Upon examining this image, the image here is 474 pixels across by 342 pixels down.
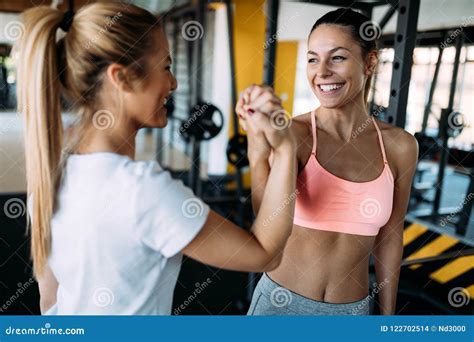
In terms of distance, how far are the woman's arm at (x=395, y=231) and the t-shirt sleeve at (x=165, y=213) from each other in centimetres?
49

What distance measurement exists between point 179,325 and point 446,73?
360cm

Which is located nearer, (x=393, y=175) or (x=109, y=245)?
(x=109, y=245)

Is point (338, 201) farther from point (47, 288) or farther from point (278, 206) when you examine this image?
point (47, 288)

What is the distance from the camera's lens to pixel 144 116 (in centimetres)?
60

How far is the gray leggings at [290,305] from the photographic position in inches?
33.8

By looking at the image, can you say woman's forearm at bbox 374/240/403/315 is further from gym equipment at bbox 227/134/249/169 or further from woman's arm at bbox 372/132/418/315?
gym equipment at bbox 227/134/249/169

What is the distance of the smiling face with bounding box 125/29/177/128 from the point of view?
22.8 inches

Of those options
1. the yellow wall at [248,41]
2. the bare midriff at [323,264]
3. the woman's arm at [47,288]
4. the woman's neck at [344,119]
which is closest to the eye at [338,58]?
the woman's neck at [344,119]

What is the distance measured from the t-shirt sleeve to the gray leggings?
0.39 metres

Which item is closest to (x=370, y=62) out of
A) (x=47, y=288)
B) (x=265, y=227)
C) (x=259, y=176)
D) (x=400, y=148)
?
(x=400, y=148)

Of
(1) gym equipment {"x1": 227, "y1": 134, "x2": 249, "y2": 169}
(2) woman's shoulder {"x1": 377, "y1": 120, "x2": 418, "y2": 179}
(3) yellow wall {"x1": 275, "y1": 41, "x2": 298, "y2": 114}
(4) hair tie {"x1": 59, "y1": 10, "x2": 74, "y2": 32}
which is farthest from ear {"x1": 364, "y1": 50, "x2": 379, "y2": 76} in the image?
(3) yellow wall {"x1": 275, "y1": 41, "x2": 298, "y2": 114}

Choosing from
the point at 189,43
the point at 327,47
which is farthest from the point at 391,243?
the point at 189,43

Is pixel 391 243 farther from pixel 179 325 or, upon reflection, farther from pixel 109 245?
pixel 109 245

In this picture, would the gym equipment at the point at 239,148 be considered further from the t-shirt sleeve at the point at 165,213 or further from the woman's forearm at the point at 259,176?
the t-shirt sleeve at the point at 165,213
